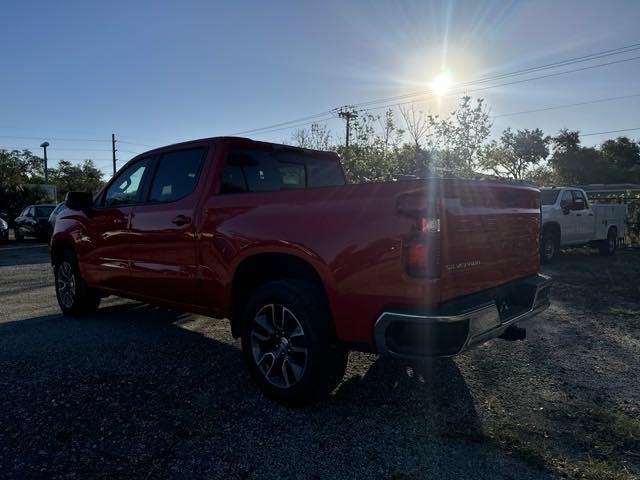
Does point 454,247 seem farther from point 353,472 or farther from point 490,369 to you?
point 490,369

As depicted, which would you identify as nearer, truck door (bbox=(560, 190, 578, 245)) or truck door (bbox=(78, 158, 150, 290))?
truck door (bbox=(78, 158, 150, 290))

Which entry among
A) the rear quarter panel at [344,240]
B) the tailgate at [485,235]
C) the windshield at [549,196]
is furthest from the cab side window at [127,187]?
the windshield at [549,196]

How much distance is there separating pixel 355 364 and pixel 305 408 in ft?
3.16

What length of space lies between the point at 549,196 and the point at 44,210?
19035mm

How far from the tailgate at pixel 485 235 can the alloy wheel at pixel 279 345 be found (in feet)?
3.46

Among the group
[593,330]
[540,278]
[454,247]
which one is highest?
[454,247]

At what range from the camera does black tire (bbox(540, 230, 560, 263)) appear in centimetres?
1041

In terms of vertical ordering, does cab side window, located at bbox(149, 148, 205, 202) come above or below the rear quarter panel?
above

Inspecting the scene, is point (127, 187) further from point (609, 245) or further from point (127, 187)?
point (609, 245)

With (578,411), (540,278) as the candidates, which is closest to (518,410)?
(578,411)

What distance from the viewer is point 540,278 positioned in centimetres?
364

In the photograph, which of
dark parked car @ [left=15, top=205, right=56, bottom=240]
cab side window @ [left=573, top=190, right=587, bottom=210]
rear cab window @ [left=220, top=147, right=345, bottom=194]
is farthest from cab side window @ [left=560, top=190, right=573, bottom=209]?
dark parked car @ [left=15, top=205, right=56, bottom=240]

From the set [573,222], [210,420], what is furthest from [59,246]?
[573,222]

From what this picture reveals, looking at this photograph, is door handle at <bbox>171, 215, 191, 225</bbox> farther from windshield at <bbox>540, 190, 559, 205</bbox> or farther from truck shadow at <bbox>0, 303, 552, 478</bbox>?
windshield at <bbox>540, 190, 559, 205</bbox>
